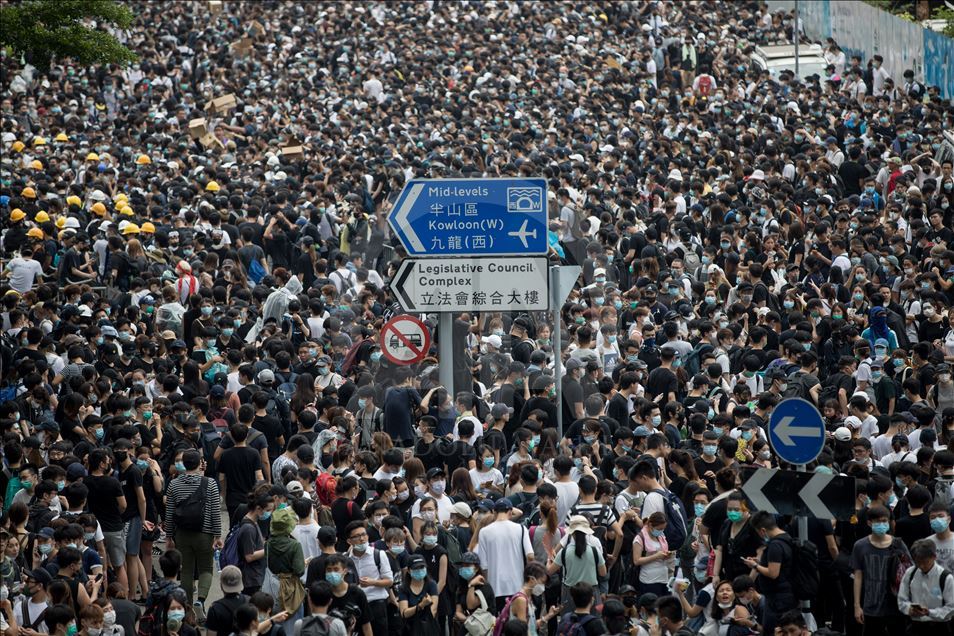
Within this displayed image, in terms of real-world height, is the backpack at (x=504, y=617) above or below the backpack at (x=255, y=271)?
below

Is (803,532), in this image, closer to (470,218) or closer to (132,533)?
(470,218)

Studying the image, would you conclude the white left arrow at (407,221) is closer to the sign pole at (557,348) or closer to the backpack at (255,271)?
the sign pole at (557,348)

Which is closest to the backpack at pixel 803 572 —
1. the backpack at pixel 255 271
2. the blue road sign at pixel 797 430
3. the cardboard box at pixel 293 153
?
the blue road sign at pixel 797 430

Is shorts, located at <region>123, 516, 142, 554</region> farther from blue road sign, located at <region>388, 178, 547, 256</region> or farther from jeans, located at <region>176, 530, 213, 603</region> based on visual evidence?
blue road sign, located at <region>388, 178, 547, 256</region>

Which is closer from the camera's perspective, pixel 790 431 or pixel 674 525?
pixel 790 431

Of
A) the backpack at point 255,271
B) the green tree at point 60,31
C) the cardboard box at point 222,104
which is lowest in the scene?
the backpack at point 255,271

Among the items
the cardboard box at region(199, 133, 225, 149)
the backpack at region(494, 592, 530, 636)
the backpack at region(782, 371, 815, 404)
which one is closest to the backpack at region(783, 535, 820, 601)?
the backpack at region(494, 592, 530, 636)

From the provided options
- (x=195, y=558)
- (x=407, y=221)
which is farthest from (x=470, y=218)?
(x=195, y=558)

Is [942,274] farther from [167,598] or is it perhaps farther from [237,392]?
[167,598]
